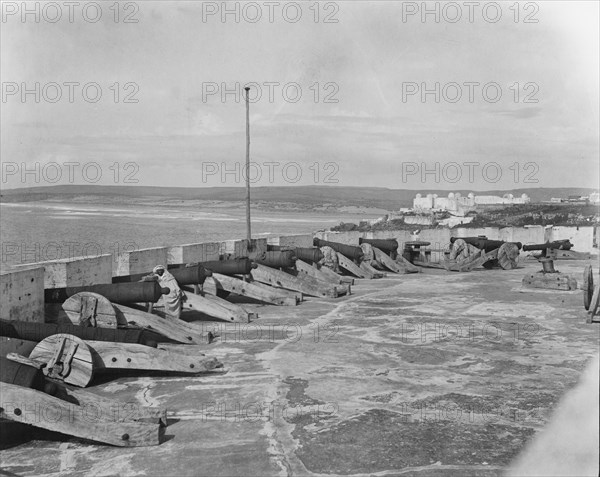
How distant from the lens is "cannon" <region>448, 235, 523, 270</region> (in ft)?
58.2

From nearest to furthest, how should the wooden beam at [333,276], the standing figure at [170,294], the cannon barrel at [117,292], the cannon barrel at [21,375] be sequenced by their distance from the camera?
1. the cannon barrel at [21,375]
2. the cannon barrel at [117,292]
3. the standing figure at [170,294]
4. the wooden beam at [333,276]

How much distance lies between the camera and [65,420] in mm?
4531

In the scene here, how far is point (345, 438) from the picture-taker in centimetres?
482

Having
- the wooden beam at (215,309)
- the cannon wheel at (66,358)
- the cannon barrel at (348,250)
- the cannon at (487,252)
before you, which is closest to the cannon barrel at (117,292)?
the wooden beam at (215,309)

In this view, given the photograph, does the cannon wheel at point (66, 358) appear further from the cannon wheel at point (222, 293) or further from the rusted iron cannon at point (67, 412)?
the cannon wheel at point (222, 293)

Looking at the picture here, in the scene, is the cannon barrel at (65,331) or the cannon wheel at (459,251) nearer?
the cannon barrel at (65,331)

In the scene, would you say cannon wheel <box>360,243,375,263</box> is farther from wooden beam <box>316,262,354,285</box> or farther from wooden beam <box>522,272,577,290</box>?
wooden beam <box>522,272,577,290</box>

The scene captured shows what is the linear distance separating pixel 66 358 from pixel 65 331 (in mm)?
515

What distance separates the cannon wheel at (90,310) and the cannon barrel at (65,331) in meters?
1.05

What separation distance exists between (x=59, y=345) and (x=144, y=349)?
0.82 meters

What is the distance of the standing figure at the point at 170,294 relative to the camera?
30.9 ft

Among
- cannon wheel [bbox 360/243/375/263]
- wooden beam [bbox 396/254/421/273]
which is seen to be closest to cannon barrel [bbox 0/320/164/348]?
cannon wheel [bbox 360/243/375/263]

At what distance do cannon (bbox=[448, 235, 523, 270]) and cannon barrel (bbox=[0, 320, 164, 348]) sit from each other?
41.7ft

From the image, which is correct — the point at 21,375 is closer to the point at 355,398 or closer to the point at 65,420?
the point at 65,420
